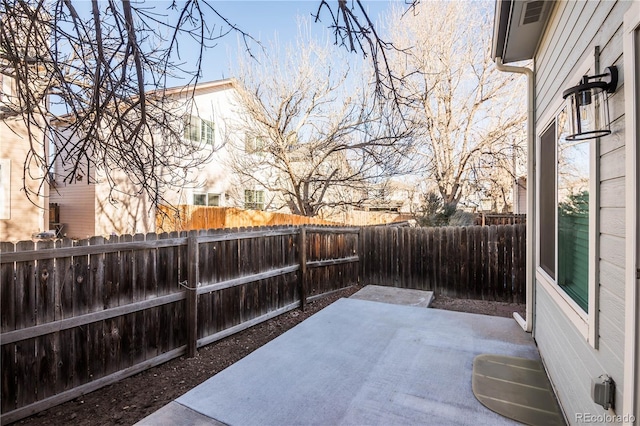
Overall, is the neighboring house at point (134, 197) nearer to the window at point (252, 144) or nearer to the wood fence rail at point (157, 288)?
the window at point (252, 144)

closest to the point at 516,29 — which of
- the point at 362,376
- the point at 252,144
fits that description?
the point at 362,376

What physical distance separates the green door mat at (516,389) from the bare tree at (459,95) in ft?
27.0

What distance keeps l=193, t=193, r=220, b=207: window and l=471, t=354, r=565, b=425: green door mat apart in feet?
34.2

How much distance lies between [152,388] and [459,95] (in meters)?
12.1

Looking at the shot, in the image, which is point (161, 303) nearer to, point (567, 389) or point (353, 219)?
point (567, 389)

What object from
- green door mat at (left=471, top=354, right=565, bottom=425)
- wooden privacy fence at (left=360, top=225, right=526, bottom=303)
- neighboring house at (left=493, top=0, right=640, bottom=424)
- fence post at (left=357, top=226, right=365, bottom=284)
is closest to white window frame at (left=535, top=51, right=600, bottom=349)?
neighboring house at (left=493, top=0, right=640, bottom=424)

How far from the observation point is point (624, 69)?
135 centimetres

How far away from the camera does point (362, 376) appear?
2.66 metres

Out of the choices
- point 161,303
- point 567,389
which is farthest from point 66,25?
point 567,389

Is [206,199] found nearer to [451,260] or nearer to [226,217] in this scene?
[226,217]

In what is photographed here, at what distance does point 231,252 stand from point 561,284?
12.0 ft

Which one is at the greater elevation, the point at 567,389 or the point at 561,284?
the point at 561,284

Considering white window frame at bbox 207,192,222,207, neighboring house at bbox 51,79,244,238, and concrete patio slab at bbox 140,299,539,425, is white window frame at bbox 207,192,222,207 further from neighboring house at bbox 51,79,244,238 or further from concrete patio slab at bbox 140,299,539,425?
concrete patio slab at bbox 140,299,539,425

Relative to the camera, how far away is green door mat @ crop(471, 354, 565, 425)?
2.18 m
